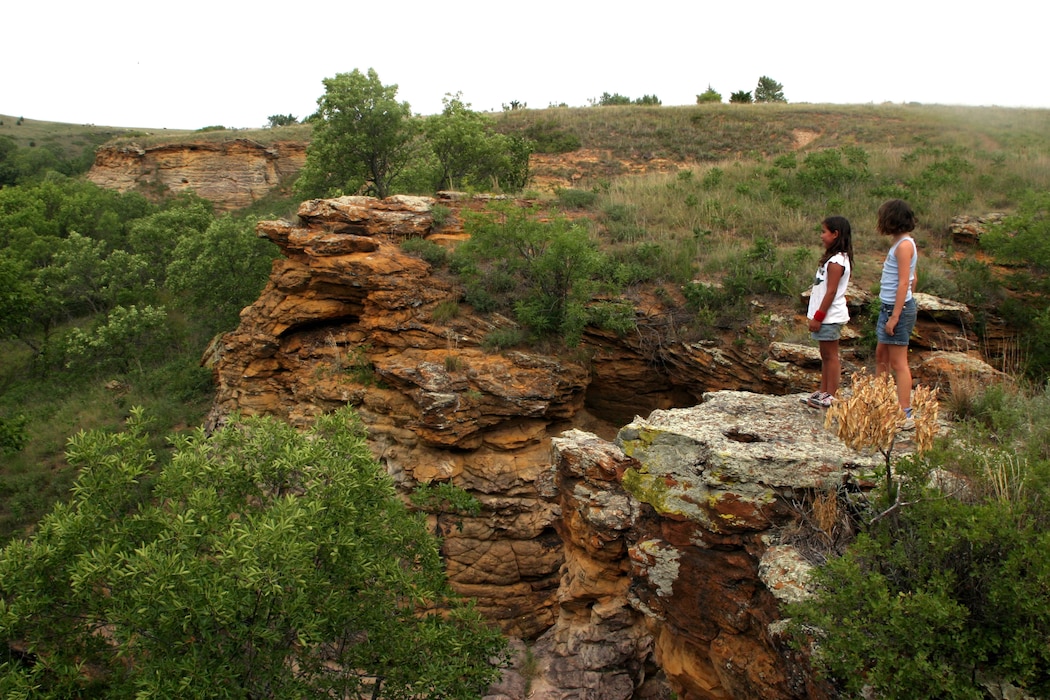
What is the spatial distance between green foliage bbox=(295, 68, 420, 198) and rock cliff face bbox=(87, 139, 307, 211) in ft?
56.9

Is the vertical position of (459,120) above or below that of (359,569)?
above

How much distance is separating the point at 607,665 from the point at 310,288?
303 inches

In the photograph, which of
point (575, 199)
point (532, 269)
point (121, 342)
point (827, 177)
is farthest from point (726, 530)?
point (121, 342)

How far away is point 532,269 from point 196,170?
28.8m

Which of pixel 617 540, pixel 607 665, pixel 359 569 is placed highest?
pixel 359 569

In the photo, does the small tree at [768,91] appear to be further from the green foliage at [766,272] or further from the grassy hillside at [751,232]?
the green foliage at [766,272]

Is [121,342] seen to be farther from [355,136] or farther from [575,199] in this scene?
[575,199]

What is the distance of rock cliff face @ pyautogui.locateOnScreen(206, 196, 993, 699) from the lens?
4.26m

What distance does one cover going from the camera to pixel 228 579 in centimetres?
396

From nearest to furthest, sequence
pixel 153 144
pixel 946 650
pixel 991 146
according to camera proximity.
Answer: pixel 946 650 < pixel 991 146 < pixel 153 144

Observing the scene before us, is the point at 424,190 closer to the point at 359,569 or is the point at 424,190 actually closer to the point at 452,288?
the point at 452,288

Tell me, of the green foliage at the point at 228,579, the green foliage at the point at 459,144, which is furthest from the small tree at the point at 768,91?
the green foliage at the point at 228,579

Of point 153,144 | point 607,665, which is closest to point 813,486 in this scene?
point 607,665

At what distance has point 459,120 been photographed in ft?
50.4
